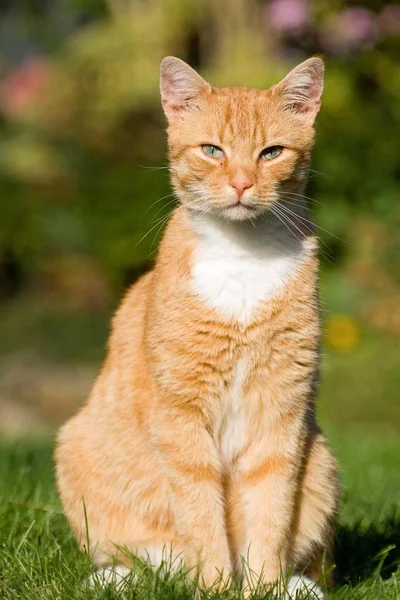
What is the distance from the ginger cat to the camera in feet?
10.0

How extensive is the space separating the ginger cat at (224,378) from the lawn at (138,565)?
15cm

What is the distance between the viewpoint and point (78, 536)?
11.0 ft

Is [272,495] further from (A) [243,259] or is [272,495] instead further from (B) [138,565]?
(A) [243,259]

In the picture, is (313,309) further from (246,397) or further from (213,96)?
(213,96)

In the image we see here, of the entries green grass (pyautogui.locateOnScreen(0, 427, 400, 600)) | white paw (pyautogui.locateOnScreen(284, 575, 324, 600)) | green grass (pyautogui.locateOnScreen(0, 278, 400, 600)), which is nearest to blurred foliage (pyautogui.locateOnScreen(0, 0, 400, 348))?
green grass (pyautogui.locateOnScreen(0, 278, 400, 600))

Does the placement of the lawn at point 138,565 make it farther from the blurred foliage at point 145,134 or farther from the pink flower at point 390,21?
the pink flower at point 390,21

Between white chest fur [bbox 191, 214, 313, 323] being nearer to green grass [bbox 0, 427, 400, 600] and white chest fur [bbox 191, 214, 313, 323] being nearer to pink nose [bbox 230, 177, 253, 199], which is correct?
pink nose [bbox 230, 177, 253, 199]

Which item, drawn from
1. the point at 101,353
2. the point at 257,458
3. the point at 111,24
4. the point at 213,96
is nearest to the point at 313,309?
the point at 257,458

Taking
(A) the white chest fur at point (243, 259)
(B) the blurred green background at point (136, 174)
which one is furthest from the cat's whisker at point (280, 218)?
(B) the blurred green background at point (136, 174)

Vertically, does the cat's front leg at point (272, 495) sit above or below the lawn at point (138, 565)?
above

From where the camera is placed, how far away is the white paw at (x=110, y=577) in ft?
9.40

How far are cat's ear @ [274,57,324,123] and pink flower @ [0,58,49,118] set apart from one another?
969 cm

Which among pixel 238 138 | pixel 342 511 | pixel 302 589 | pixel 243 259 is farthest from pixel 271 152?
pixel 342 511

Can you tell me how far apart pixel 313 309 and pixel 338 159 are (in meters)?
6.67
